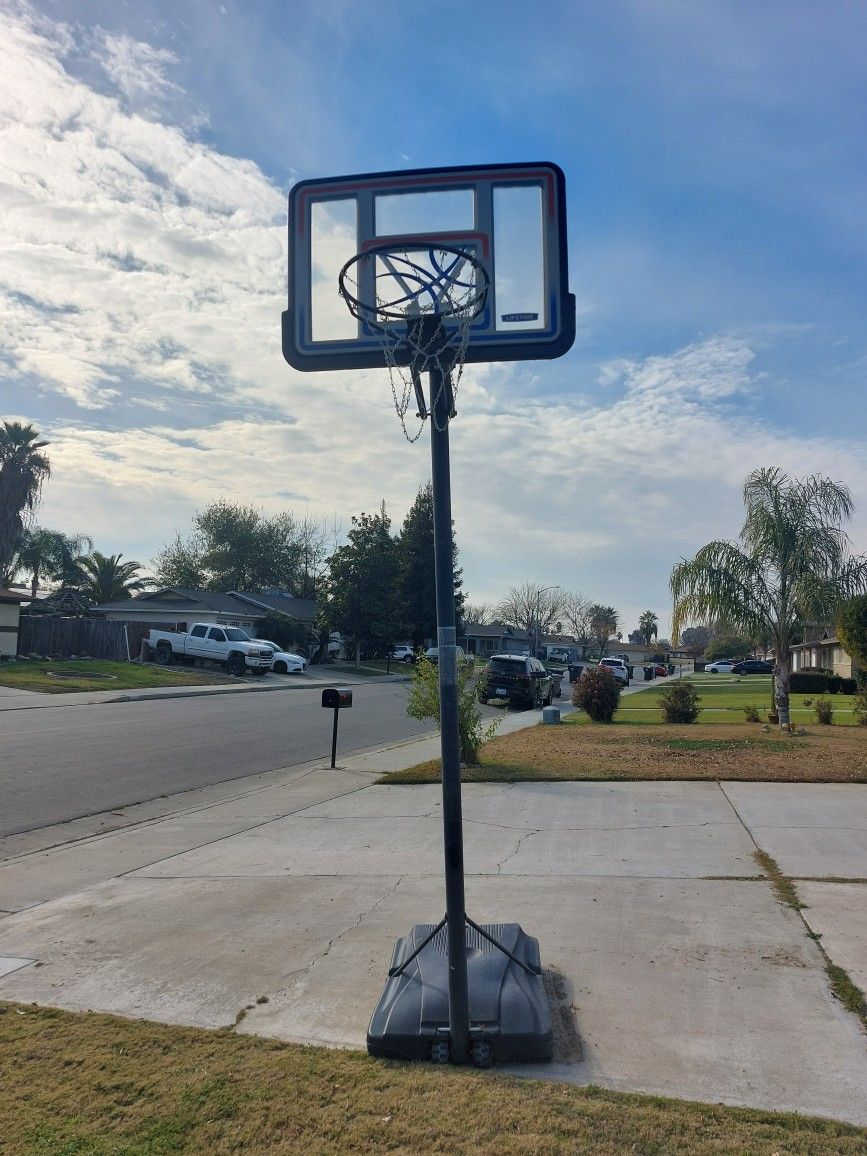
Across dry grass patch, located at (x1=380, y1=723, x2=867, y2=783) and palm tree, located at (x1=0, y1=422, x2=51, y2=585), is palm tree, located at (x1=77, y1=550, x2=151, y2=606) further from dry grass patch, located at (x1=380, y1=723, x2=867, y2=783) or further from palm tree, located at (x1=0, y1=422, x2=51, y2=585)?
dry grass patch, located at (x1=380, y1=723, x2=867, y2=783)

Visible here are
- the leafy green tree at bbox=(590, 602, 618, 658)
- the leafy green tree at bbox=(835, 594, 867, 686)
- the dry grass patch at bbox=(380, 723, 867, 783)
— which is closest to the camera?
the dry grass patch at bbox=(380, 723, 867, 783)

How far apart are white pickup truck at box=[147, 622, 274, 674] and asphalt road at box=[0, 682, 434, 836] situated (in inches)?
544

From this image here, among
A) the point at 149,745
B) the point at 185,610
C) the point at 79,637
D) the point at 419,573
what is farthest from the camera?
the point at 419,573

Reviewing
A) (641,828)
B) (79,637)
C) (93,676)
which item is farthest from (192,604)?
(641,828)

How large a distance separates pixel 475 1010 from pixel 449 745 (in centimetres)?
111

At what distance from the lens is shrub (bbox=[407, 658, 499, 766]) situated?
43.0 ft

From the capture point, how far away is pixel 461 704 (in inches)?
523

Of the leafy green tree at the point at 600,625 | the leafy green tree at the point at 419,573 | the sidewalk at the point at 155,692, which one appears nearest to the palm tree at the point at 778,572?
the sidewalk at the point at 155,692

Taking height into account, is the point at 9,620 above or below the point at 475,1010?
above

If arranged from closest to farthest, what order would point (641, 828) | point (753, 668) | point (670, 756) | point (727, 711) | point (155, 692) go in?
point (641, 828) < point (670, 756) < point (727, 711) < point (155, 692) < point (753, 668)

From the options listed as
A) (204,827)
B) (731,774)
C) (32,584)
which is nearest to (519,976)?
(204,827)

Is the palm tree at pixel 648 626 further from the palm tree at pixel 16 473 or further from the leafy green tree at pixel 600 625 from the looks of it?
the palm tree at pixel 16 473

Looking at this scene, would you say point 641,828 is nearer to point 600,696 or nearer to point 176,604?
point 600,696

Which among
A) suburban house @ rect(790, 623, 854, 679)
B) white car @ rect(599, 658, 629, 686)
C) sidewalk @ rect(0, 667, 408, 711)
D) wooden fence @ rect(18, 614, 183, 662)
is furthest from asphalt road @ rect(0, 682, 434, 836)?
white car @ rect(599, 658, 629, 686)
